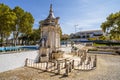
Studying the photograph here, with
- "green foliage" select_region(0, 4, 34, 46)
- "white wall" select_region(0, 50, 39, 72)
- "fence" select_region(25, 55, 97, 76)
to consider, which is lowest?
"fence" select_region(25, 55, 97, 76)

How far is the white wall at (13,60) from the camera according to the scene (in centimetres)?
1125

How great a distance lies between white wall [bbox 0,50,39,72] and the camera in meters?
11.2

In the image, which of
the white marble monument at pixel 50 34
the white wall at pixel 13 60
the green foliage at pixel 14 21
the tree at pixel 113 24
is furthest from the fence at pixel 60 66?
the tree at pixel 113 24

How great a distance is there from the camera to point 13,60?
483 inches

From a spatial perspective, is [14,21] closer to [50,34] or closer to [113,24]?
[50,34]

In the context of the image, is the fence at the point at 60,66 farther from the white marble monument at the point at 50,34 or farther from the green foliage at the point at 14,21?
the green foliage at the point at 14,21

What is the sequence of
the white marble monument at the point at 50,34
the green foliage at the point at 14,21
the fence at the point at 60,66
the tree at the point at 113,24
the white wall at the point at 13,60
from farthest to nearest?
the tree at the point at 113,24 → the green foliage at the point at 14,21 → the white marble monument at the point at 50,34 → the white wall at the point at 13,60 → the fence at the point at 60,66

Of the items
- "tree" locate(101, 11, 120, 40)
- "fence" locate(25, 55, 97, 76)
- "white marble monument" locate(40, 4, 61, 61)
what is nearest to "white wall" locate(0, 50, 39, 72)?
"fence" locate(25, 55, 97, 76)

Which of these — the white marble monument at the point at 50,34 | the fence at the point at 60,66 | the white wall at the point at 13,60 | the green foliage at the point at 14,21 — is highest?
the green foliage at the point at 14,21

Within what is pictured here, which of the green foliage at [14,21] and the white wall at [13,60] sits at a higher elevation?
the green foliage at [14,21]

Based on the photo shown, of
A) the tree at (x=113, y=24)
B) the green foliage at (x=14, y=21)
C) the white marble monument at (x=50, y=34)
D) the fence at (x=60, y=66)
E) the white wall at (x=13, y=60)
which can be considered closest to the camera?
the fence at (x=60, y=66)

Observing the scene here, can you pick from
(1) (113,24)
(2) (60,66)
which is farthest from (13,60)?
(1) (113,24)

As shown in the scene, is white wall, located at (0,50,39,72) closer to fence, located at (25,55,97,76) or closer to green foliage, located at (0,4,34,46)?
fence, located at (25,55,97,76)

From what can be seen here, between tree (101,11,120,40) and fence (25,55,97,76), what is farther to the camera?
tree (101,11,120,40)
